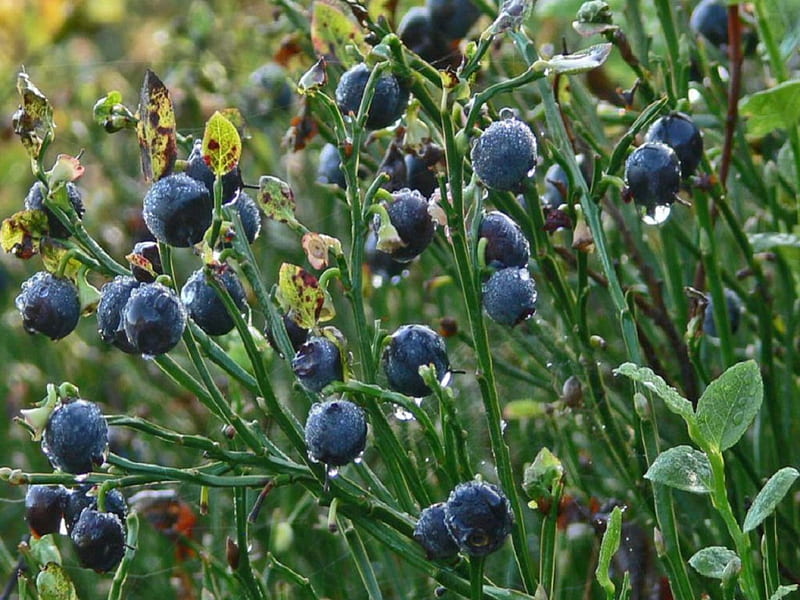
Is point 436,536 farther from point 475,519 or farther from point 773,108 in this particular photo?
point 773,108

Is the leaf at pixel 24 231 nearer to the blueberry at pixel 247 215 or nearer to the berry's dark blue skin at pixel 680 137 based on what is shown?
the blueberry at pixel 247 215

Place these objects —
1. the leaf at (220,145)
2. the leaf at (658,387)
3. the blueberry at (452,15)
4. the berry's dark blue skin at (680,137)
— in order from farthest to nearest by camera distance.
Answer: the blueberry at (452,15) < the berry's dark blue skin at (680,137) < the leaf at (220,145) < the leaf at (658,387)

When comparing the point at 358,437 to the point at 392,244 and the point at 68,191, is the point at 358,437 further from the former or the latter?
the point at 68,191

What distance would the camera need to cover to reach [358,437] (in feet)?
2.55

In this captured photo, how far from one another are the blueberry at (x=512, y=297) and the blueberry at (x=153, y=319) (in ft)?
0.72

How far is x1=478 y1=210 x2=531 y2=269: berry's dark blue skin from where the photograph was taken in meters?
0.85

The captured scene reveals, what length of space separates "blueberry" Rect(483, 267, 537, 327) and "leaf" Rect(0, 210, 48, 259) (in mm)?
324

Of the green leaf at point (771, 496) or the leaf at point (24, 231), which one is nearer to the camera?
the green leaf at point (771, 496)

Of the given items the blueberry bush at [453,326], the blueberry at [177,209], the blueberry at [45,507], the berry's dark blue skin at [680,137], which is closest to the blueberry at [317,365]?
the blueberry bush at [453,326]

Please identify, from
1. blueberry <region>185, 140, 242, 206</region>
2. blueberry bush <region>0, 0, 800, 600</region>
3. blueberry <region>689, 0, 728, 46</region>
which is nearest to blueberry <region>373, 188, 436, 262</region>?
blueberry bush <region>0, 0, 800, 600</region>

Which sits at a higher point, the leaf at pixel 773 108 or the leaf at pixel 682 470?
the leaf at pixel 773 108

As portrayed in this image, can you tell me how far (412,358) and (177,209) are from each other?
0.62 ft

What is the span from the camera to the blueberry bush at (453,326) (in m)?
0.80

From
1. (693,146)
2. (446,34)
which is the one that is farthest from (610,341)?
(693,146)
